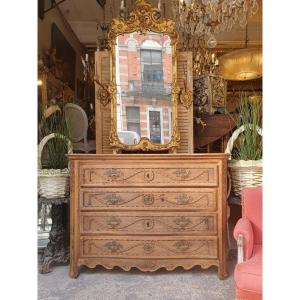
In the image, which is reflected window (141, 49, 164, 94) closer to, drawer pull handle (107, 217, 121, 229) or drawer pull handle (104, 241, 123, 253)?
drawer pull handle (107, 217, 121, 229)

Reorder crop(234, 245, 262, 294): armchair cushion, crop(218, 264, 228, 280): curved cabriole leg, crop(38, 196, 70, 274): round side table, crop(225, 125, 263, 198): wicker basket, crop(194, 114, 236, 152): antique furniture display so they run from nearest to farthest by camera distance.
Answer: crop(234, 245, 262, 294): armchair cushion
crop(218, 264, 228, 280): curved cabriole leg
crop(225, 125, 263, 198): wicker basket
crop(38, 196, 70, 274): round side table
crop(194, 114, 236, 152): antique furniture display

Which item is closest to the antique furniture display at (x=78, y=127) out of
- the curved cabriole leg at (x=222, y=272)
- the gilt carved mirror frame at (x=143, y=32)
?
the gilt carved mirror frame at (x=143, y=32)

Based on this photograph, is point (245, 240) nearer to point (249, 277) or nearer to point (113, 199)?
point (249, 277)

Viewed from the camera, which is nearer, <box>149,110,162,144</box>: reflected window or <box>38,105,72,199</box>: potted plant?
<box>38,105,72,199</box>: potted plant

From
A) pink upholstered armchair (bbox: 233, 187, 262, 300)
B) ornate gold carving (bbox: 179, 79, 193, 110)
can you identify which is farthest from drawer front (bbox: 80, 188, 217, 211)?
ornate gold carving (bbox: 179, 79, 193, 110)

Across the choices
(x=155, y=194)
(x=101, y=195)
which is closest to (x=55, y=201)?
(x=101, y=195)

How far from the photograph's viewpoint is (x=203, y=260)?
2617mm

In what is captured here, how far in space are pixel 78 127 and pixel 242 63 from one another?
8.25 ft

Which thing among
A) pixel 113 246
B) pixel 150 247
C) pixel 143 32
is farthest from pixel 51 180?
pixel 143 32

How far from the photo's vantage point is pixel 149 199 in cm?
263

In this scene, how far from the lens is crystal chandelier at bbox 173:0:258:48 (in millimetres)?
3510

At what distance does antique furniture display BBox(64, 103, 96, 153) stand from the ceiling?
6.03 ft
